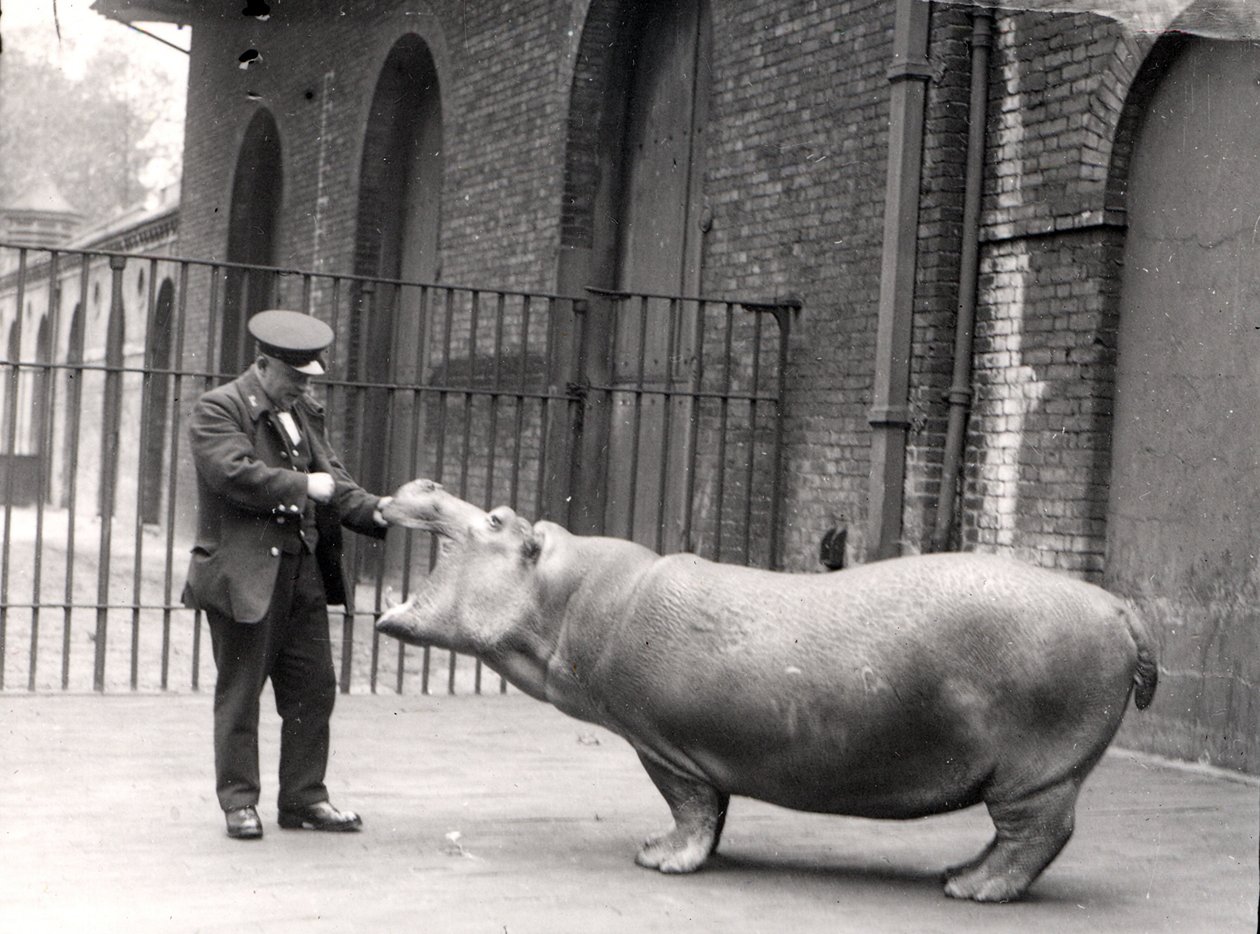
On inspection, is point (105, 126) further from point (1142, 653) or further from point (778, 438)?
point (1142, 653)

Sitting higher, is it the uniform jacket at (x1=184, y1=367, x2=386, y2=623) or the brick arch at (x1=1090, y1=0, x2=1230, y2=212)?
the brick arch at (x1=1090, y1=0, x2=1230, y2=212)

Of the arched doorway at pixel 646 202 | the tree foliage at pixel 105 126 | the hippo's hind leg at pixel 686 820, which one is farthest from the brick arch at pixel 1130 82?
the tree foliage at pixel 105 126

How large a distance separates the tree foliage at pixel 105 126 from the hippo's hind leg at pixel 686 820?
50966mm

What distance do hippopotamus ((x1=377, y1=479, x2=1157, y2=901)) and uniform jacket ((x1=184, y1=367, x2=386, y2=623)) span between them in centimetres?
49

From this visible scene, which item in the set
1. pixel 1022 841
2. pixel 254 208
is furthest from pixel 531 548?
pixel 254 208

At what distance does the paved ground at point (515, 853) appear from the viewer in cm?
503

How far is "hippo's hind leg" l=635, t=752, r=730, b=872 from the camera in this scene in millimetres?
5559

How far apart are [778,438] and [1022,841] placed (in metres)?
5.39

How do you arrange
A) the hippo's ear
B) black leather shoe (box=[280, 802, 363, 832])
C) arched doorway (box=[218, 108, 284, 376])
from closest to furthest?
the hippo's ear < black leather shoe (box=[280, 802, 363, 832]) < arched doorway (box=[218, 108, 284, 376])

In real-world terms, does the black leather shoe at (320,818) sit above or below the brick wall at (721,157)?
below

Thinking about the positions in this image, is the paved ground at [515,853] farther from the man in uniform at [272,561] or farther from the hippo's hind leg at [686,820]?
the man in uniform at [272,561]

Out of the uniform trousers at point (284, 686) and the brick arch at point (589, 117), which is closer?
the uniform trousers at point (284, 686)

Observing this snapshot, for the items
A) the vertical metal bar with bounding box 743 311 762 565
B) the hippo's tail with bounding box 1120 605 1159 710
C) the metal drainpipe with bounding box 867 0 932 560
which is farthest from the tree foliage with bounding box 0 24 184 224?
the hippo's tail with bounding box 1120 605 1159 710

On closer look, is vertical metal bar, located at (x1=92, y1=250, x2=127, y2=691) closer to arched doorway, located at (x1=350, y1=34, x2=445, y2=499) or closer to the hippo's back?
the hippo's back
